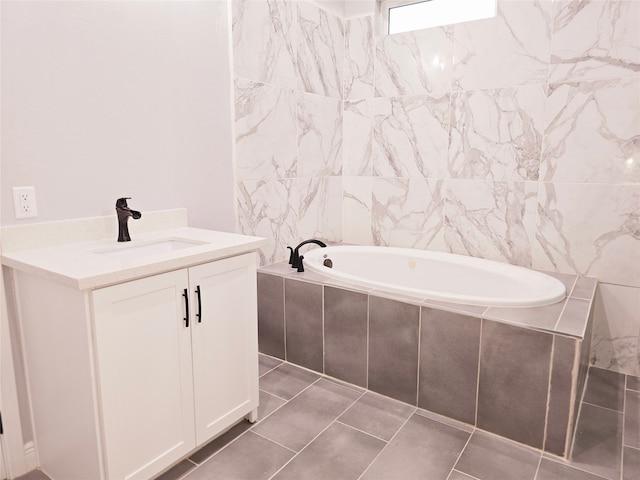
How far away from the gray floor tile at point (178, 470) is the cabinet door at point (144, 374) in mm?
94

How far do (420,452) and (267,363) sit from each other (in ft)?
3.55

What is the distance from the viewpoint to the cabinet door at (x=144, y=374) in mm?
1396

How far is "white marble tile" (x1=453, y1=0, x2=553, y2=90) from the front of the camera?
259 centimetres

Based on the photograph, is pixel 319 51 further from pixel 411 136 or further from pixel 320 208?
pixel 320 208

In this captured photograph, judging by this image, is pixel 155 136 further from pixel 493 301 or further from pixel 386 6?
pixel 386 6

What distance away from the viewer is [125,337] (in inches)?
56.6

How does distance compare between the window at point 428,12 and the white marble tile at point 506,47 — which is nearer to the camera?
the white marble tile at point 506,47

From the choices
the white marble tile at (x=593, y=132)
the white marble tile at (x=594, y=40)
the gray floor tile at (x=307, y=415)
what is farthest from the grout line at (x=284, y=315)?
the white marble tile at (x=594, y=40)

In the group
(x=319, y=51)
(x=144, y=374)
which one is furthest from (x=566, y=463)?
(x=319, y=51)

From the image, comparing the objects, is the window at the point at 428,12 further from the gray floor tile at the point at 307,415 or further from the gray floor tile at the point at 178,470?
the gray floor tile at the point at 178,470

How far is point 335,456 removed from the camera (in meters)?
1.83

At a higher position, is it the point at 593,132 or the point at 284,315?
the point at 593,132

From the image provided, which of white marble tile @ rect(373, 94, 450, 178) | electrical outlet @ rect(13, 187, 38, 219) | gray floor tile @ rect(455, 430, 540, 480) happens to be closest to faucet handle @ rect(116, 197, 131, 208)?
electrical outlet @ rect(13, 187, 38, 219)

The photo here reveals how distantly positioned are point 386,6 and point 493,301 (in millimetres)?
2301
